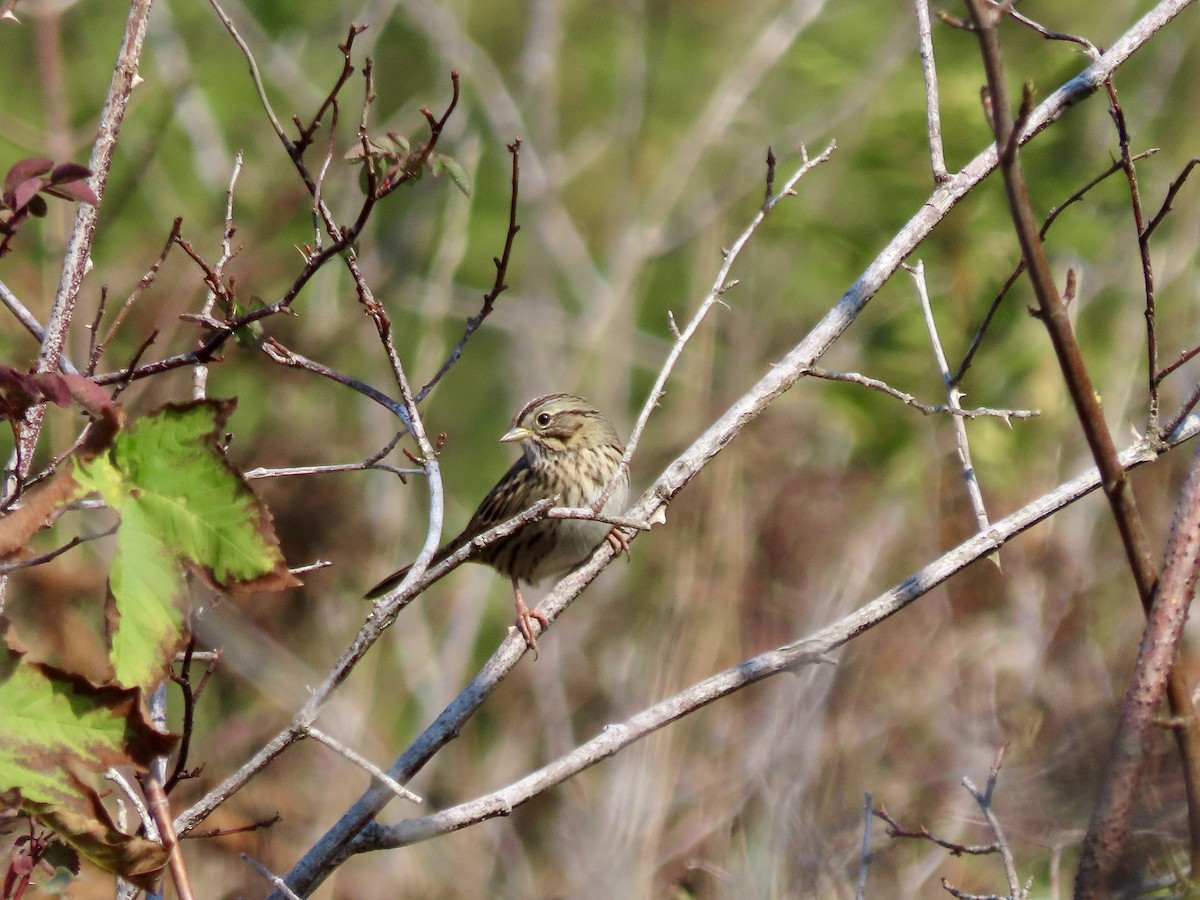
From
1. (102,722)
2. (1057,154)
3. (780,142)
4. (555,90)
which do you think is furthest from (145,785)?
(555,90)

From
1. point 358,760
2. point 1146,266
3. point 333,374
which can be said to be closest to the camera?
point 358,760

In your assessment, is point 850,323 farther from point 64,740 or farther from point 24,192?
point 64,740

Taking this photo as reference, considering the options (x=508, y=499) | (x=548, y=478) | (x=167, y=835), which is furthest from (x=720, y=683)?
(x=508, y=499)

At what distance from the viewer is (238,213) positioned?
24.0 feet

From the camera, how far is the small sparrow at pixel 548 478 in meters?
5.21

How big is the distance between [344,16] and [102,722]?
761cm

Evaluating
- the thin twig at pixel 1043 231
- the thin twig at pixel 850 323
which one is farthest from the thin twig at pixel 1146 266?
the thin twig at pixel 850 323

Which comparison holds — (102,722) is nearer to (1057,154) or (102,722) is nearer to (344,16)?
(1057,154)

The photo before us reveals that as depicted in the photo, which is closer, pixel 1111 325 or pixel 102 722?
pixel 102 722

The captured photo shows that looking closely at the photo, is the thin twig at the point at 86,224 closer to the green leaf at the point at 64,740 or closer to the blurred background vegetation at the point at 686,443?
the green leaf at the point at 64,740

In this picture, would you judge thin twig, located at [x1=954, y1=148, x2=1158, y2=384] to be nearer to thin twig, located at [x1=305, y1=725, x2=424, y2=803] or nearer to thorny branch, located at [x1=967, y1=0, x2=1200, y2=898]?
thorny branch, located at [x1=967, y1=0, x2=1200, y2=898]

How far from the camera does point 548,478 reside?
17.9 ft

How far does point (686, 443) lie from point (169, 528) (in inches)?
Answer: 211

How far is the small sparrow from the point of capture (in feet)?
17.1
